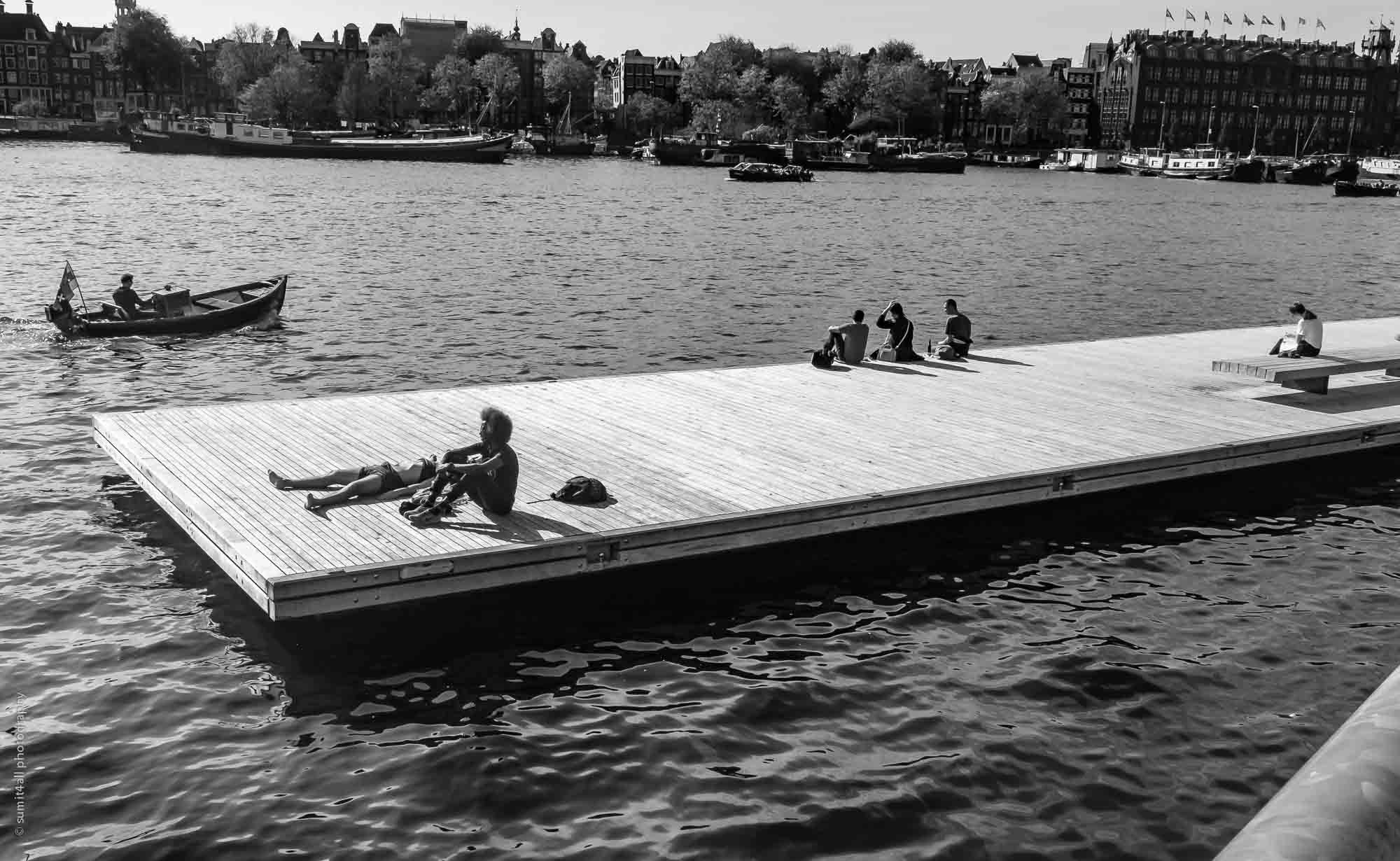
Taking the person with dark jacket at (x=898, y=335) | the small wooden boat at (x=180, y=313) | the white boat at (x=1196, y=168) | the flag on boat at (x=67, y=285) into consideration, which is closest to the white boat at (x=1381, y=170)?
the white boat at (x=1196, y=168)

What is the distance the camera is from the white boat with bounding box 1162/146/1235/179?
588 ft

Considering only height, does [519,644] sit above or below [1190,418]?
below

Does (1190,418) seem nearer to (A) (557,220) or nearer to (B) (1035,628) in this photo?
(B) (1035,628)

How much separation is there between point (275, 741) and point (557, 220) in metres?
68.2

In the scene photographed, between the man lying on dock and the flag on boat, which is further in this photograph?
the flag on boat

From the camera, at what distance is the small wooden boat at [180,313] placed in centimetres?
2991

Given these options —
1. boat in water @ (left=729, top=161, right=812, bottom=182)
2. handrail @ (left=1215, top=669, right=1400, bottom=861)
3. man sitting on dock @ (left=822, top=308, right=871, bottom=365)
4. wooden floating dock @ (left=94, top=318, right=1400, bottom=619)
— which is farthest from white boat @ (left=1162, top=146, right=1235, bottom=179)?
handrail @ (left=1215, top=669, right=1400, bottom=861)

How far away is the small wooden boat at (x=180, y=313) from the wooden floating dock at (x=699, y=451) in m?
13.6

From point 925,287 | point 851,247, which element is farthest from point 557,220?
point 925,287

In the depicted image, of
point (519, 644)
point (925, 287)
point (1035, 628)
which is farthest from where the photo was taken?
point (925, 287)

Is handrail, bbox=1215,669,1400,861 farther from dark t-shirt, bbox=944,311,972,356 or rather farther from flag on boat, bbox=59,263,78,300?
flag on boat, bbox=59,263,78,300

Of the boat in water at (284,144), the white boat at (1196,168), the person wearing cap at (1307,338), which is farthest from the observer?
the white boat at (1196,168)

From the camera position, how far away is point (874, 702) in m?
12.1

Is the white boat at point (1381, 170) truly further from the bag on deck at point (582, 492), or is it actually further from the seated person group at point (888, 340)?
the bag on deck at point (582, 492)
